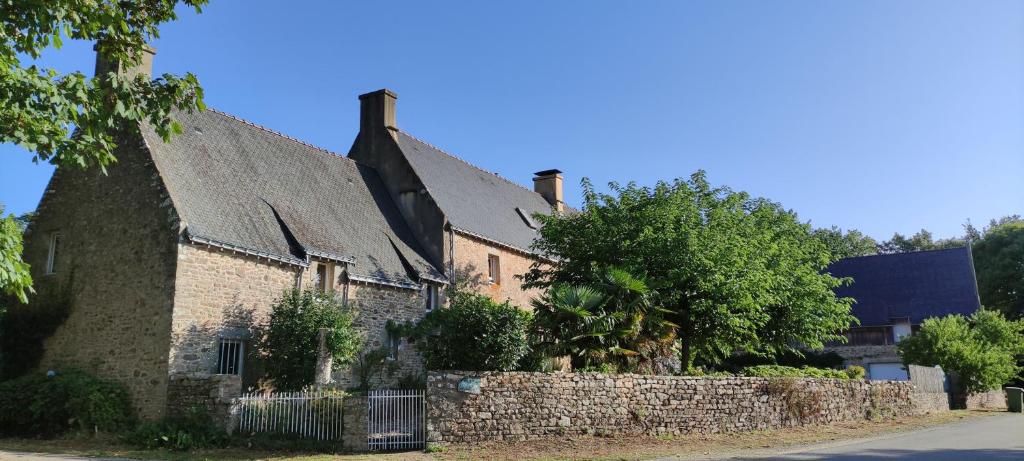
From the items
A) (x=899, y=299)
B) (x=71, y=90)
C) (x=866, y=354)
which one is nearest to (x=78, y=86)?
(x=71, y=90)

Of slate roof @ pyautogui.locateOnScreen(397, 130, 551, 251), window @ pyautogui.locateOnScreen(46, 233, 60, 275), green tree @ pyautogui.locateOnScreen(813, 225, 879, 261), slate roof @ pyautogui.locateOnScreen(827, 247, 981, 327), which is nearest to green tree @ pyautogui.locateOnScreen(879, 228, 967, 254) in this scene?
green tree @ pyautogui.locateOnScreen(813, 225, 879, 261)

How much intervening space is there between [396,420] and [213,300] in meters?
6.31

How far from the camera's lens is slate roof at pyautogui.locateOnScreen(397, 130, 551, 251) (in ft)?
89.8

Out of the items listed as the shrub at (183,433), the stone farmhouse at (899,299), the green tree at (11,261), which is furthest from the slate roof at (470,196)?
the stone farmhouse at (899,299)

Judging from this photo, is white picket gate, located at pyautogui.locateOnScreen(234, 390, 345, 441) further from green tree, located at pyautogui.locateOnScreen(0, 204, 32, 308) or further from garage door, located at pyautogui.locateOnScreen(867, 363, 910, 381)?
garage door, located at pyautogui.locateOnScreen(867, 363, 910, 381)

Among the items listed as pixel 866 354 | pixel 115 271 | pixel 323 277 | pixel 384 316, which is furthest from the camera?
pixel 866 354

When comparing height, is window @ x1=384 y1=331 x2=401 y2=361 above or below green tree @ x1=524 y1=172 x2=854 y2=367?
below

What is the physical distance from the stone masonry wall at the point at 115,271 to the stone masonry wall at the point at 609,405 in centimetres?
723

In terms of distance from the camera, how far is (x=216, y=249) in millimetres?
17875

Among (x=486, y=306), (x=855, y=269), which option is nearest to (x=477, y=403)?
(x=486, y=306)

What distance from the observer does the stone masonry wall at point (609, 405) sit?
47.7 ft

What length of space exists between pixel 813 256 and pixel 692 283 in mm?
9510

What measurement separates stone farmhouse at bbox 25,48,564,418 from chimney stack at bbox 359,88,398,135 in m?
2.29

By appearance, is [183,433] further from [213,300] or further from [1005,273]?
[1005,273]
